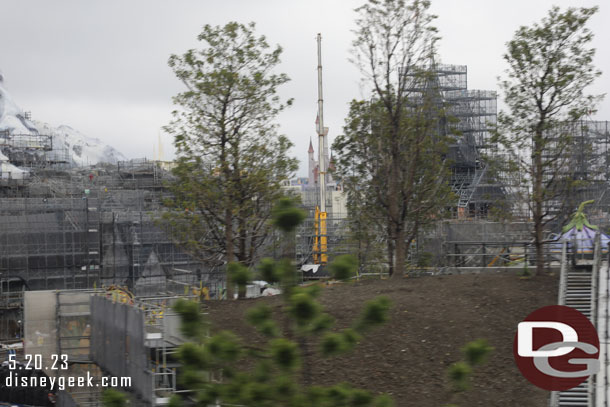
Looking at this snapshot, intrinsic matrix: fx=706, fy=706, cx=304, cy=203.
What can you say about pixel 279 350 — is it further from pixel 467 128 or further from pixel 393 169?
pixel 467 128

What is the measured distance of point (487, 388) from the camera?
11.0 m

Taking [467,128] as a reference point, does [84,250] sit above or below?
below

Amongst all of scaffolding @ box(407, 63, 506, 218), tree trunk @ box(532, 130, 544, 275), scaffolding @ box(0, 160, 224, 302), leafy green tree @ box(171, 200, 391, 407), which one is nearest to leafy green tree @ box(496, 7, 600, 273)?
tree trunk @ box(532, 130, 544, 275)

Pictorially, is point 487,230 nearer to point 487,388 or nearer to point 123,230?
point 123,230

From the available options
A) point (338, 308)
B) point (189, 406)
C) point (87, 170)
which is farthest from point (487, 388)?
point (87, 170)

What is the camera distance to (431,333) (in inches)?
498

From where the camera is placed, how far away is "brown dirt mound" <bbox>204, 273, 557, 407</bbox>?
11.0 metres

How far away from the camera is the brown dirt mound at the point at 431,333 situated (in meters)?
11.0

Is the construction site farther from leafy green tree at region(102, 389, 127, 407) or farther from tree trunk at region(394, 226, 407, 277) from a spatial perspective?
tree trunk at region(394, 226, 407, 277)

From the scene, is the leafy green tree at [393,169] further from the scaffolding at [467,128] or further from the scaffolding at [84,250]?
the scaffolding at [467,128]

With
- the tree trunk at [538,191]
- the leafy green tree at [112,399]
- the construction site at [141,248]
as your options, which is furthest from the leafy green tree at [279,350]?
the tree trunk at [538,191]

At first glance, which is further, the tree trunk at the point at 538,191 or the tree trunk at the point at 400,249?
the tree trunk at the point at 400,249

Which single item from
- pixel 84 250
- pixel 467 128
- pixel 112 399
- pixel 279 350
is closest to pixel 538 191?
pixel 279 350

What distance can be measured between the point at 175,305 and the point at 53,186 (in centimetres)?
5005
